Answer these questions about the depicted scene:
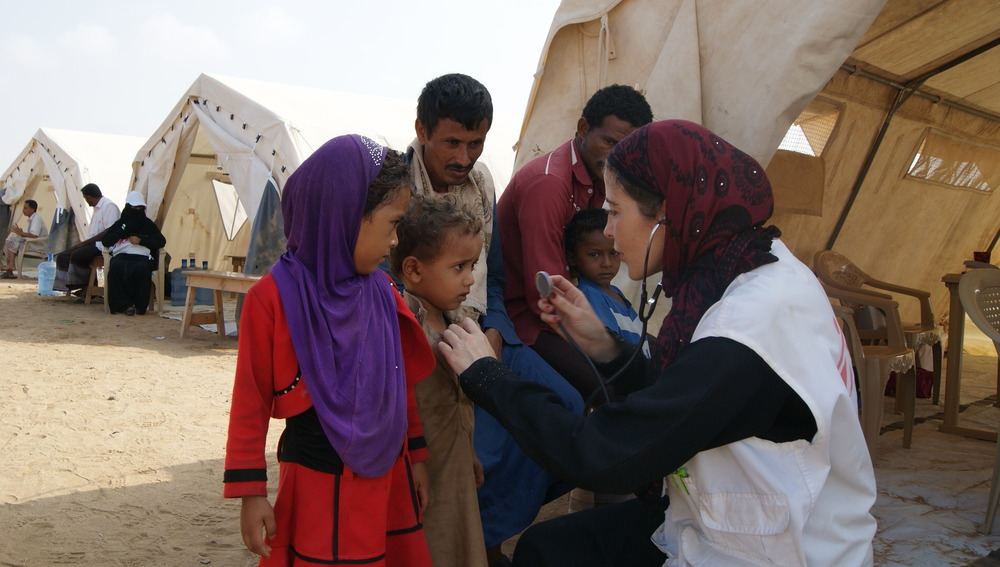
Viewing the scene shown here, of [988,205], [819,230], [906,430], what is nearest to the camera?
[906,430]

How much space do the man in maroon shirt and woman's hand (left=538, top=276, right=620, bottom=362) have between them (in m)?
0.44

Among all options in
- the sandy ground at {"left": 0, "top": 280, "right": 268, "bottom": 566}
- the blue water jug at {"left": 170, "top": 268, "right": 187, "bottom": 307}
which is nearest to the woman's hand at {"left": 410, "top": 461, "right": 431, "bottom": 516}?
the sandy ground at {"left": 0, "top": 280, "right": 268, "bottom": 566}

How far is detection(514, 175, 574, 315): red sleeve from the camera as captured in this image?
2.63 metres

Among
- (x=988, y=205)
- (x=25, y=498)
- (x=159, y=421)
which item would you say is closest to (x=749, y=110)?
(x=25, y=498)

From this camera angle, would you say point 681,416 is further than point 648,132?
No

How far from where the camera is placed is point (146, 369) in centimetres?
646

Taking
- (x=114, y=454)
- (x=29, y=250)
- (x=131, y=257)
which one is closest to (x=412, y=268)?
(x=114, y=454)

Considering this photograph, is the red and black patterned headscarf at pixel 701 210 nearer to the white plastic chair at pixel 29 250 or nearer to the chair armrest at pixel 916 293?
the chair armrest at pixel 916 293

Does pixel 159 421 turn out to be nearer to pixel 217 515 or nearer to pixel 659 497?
pixel 217 515

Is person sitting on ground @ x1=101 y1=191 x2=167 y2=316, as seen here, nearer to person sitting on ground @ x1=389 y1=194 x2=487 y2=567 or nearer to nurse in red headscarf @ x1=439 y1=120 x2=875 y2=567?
person sitting on ground @ x1=389 y1=194 x2=487 y2=567

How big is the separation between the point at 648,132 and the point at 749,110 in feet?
6.19

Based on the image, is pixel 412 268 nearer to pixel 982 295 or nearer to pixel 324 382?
pixel 324 382

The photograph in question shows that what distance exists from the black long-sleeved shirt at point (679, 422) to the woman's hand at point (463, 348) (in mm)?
305

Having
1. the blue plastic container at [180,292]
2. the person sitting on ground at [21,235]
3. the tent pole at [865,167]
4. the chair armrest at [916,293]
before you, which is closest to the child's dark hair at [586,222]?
the tent pole at [865,167]
